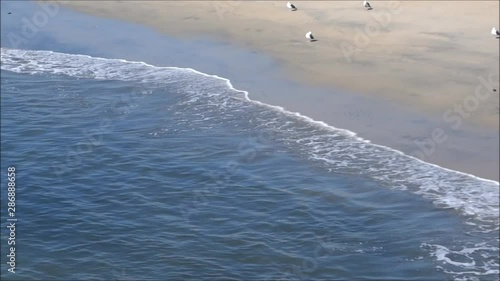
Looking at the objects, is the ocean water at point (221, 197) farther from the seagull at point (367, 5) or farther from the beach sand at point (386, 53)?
the seagull at point (367, 5)

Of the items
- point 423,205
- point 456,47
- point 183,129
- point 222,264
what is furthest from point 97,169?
point 456,47

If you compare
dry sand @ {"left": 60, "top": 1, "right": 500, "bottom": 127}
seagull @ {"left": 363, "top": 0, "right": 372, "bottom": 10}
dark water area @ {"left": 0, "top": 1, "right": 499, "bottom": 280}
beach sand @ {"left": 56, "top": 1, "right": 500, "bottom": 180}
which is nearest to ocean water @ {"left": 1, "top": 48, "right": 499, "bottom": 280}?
dark water area @ {"left": 0, "top": 1, "right": 499, "bottom": 280}

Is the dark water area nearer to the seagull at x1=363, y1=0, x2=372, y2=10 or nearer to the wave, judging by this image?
the wave

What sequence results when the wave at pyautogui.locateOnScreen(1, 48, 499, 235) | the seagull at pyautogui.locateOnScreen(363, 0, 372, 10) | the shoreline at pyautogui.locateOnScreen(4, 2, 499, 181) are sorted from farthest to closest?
the seagull at pyautogui.locateOnScreen(363, 0, 372, 10) → the shoreline at pyautogui.locateOnScreen(4, 2, 499, 181) → the wave at pyautogui.locateOnScreen(1, 48, 499, 235)

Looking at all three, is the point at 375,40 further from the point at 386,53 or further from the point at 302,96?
the point at 302,96

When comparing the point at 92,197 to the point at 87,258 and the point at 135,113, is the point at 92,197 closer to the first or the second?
the point at 87,258

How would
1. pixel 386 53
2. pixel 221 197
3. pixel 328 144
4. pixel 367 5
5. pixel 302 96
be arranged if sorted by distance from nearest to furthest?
1. pixel 221 197
2. pixel 328 144
3. pixel 302 96
4. pixel 386 53
5. pixel 367 5

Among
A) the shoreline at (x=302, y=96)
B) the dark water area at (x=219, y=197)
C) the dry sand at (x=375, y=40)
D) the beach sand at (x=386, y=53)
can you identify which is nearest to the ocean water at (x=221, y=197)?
the dark water area at (x=219, y=197)

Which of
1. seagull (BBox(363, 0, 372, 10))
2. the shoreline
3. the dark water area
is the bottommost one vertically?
the dark water area

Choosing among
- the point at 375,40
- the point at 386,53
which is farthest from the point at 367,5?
the point at 386,53
